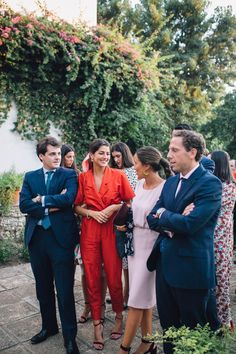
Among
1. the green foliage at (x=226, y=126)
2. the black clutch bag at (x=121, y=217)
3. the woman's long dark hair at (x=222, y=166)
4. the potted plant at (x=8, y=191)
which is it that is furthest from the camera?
the green foliage at (x=226, y=126)

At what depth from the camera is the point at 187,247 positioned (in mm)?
2406

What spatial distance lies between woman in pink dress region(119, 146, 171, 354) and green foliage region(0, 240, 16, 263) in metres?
3.48

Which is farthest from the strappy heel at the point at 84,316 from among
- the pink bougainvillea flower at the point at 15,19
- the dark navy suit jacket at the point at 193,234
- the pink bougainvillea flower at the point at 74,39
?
the pink bougainvillea flower at the point at 74,39

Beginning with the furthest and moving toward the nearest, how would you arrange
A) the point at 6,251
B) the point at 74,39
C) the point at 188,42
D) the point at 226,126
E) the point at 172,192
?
the point at 188,42 < the point at 226,126 < the point at 74,39 < the point at 6,251 < the point at 172,192

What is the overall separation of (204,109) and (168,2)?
5.98m

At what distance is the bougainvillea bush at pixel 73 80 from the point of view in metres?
7.57

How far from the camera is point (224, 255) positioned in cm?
350

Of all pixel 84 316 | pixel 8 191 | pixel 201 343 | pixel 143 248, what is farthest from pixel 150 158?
pixel 8 191

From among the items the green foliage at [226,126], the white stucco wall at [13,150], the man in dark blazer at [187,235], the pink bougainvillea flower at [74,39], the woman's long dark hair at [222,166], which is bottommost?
the man in dark blazer at [187,235]

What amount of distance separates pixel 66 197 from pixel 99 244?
61 centimetres

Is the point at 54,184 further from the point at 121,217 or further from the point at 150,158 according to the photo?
the point at 150,158

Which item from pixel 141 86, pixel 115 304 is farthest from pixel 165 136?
pixel 115 304

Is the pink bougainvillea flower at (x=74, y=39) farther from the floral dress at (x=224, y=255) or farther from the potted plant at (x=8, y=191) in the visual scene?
the floral dress at (x=224, y=255)

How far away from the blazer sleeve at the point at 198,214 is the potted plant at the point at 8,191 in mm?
4901
